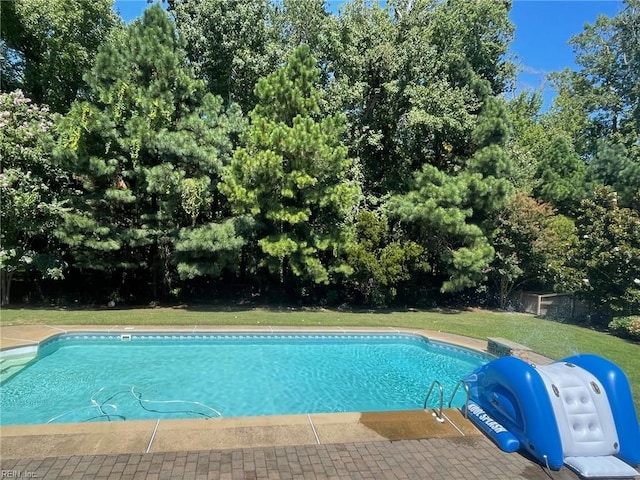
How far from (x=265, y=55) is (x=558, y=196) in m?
14.1

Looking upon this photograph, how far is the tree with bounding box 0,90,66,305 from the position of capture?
39.7 ft

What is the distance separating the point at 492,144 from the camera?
15.9m

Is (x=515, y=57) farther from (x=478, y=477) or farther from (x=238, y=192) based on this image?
(x=478, y=477)

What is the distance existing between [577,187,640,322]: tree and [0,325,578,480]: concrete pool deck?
10.6 m

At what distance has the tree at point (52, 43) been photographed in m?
14.1

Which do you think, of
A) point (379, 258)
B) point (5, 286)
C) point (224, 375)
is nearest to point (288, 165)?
point (379, 258)

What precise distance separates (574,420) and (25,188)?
14.2 m

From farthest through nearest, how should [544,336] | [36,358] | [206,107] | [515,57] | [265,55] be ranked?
[515,57], [265,55], [206,107], [544,336], [36,358]

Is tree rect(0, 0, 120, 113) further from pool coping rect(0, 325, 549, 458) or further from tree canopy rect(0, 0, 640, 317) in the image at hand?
pool coping rect(0, 325, 549, 458)

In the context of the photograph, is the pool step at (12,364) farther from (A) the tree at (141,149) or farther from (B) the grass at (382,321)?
(A) the tree at (141,149)

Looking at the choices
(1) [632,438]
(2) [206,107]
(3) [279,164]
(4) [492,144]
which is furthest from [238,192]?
(1) [632,438]

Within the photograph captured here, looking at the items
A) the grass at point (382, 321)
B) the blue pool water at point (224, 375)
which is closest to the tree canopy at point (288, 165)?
the grass at point (382, 321)

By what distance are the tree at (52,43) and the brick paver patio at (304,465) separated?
15.2 m

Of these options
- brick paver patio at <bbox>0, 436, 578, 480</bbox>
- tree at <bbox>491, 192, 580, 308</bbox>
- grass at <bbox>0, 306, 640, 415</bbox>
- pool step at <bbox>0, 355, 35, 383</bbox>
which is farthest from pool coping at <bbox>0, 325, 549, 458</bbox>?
tree at <bbox>491, 192, 580, 308</bbox>
